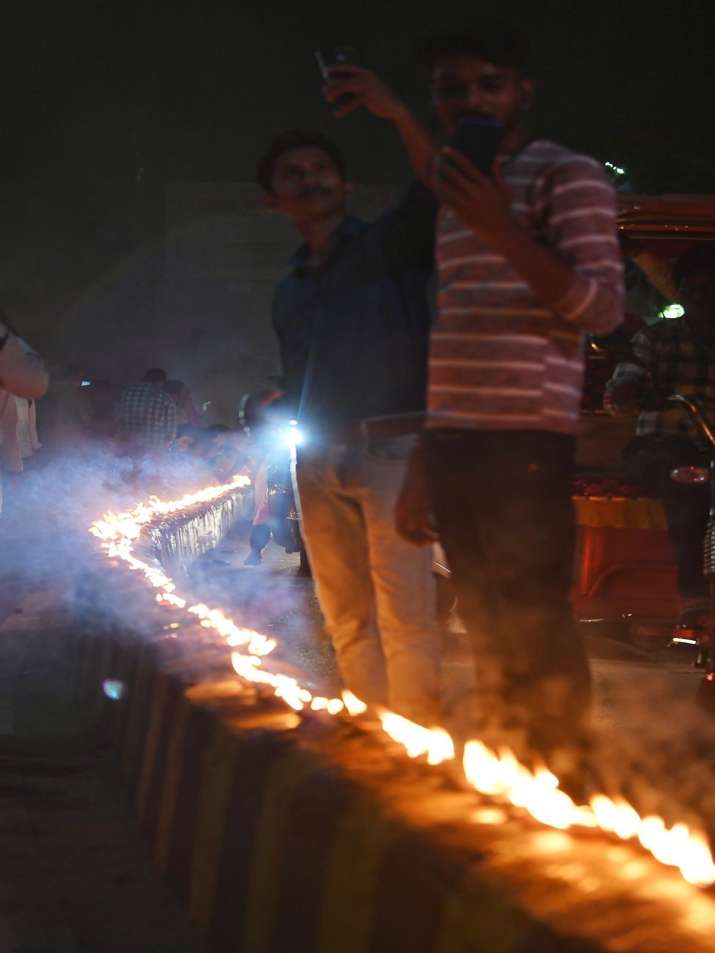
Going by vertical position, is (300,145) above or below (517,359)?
above

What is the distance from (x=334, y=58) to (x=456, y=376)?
100 centimetres

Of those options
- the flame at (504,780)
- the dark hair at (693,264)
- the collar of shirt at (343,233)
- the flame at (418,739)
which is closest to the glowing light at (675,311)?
the dark hair at (693,264)

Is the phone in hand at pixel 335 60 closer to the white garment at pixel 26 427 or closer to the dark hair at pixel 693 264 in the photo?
the dark hair at pixel 693 264

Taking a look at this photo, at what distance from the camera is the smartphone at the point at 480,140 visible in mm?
3178

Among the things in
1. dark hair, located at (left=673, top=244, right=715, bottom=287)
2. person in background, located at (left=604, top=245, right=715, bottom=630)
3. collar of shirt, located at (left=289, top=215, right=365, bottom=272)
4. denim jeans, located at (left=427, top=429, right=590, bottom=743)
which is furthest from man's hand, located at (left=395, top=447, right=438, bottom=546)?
dark hair, located at (left=673, top=244, right=715, bottom=287)

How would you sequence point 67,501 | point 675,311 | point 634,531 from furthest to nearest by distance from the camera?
point 67,501 → point 675,311 → point 634,531

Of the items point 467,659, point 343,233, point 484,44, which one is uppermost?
point 484,44

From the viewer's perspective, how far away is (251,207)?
3550cm

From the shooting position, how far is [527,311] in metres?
3.24

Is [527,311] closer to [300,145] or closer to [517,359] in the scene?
[517,359]

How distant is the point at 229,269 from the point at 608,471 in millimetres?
28764

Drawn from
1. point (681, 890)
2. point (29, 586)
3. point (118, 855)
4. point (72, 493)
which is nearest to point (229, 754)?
point (118, 855)

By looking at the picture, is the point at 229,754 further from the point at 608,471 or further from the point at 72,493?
the point at 72,493

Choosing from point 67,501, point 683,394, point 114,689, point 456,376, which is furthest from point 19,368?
point 67,501
